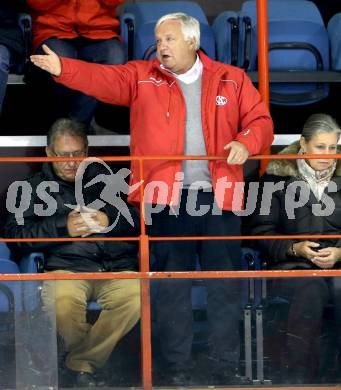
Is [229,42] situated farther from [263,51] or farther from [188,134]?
[188,134]

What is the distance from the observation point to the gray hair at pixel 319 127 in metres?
6.11

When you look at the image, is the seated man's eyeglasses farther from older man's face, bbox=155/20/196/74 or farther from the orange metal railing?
older man's face, bbox=155/20/196/74

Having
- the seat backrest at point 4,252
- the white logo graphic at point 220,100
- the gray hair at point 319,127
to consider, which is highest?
the white logo graphic at point 220,100

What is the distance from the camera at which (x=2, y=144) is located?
22.3 ft

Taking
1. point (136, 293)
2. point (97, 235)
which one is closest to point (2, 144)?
point (97, 235)

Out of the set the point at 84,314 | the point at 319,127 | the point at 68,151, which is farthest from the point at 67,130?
the point at 319,127

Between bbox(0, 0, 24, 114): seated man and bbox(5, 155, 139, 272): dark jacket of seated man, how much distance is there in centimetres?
47

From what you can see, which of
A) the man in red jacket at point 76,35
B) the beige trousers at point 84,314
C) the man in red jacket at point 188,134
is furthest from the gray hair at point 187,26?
the beige trousers at point 84,314

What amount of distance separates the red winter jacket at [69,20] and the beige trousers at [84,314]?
1324 mm

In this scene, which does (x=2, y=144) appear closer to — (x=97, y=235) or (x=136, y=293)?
(x=97, y=235)

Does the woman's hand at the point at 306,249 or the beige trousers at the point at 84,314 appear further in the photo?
the woman's hand at the point at 306,249

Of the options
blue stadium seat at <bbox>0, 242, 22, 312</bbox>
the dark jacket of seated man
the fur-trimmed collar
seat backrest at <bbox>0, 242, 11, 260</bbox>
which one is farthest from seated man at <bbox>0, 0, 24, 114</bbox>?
the fur-trimmed collar

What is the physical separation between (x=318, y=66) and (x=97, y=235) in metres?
1.54

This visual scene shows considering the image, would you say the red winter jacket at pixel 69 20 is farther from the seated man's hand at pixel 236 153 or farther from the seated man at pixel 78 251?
the seated man's hand at pixel 236 153
